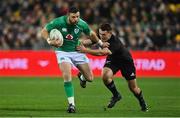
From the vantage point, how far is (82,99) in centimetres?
1795

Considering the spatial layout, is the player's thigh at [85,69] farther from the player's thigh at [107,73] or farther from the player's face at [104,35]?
the player's face at [104,35]

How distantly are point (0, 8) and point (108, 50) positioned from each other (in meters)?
18.1

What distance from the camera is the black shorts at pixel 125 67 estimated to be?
1474 centimetres

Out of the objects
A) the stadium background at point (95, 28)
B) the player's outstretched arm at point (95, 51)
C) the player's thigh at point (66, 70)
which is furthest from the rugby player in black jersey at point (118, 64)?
the stadium background at point (95, 28)

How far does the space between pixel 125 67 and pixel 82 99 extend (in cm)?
341

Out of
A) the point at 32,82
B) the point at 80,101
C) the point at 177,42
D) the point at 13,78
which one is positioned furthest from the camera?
the point at 177,42

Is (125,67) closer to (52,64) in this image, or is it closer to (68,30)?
(68,30)

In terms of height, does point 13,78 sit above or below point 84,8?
below

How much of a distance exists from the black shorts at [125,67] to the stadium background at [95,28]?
483 centimetres

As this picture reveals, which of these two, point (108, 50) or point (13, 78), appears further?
point (13, 78)

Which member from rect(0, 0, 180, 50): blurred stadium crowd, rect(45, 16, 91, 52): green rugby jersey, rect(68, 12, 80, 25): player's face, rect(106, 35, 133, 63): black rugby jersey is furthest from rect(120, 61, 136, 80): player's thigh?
rect(0, 0, 180, 50): blurred stadium crowd

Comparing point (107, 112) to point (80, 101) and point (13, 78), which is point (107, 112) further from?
point (13, 78)

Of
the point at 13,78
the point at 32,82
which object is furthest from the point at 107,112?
the point at 13,78

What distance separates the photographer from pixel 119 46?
14898 mm
